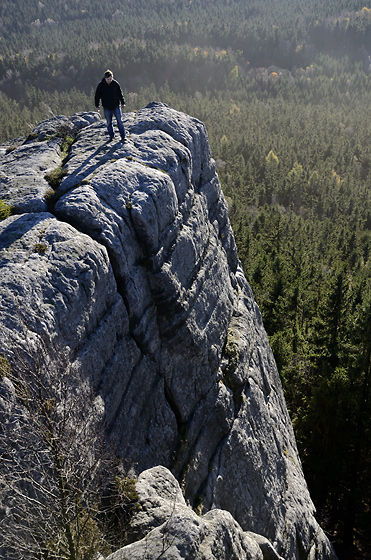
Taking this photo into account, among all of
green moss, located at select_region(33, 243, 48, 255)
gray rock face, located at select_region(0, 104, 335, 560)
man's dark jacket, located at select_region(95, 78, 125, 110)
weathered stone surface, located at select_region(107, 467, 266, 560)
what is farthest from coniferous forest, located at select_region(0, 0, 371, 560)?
weathered stone surface, located at select_region(107, 467, 266, 560)

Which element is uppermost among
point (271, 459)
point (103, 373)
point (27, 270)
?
point (27, 270)

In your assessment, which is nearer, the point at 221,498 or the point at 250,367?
the point at 221,498

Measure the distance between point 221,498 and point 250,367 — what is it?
686cm

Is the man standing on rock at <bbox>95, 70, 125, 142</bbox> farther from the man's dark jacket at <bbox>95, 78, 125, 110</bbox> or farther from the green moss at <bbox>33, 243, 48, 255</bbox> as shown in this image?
the green moss at <bbox>33, 243, 48, 255</bbox>

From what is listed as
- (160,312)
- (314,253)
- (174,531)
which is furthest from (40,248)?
(314,253)

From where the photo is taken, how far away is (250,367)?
69.5 ft

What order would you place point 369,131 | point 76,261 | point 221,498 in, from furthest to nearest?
1. point 369,131
2. point 221,498
3. point 76,261

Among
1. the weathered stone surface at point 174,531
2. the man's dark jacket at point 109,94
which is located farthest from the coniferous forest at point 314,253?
the weathered stone surface at point 174,531

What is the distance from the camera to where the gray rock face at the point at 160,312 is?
1141 cm

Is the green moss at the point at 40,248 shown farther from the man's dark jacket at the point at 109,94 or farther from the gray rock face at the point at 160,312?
the man's dark jacket at the point at 109,94

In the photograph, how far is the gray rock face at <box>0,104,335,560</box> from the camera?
11414mm

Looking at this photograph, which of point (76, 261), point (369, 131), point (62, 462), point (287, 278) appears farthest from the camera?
point (369, 131)

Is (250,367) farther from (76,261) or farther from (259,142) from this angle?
(259,142)

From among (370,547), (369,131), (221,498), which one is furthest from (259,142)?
(221,498)
